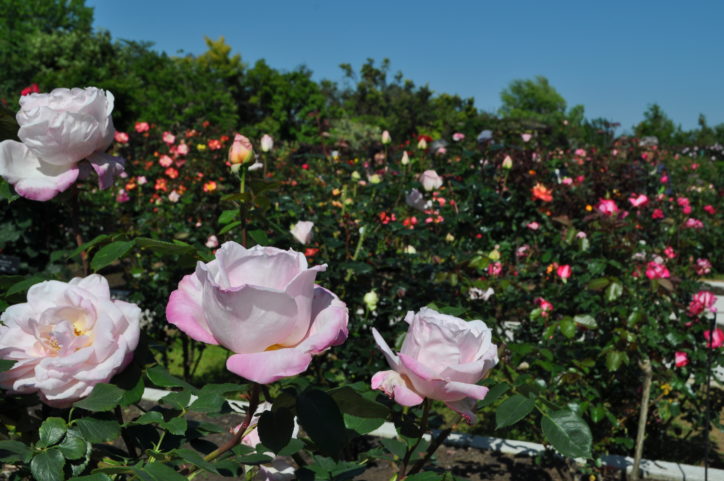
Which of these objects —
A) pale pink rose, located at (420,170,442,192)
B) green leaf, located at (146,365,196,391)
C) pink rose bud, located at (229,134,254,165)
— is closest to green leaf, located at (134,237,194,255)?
green leaf, located at (146,365,196,391)

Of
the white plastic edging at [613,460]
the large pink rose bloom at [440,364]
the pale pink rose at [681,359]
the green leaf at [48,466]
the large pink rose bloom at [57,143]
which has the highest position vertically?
the large pink rose bloom at [57,143]

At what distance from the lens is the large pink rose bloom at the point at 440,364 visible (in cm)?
66

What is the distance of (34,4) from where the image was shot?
26.8 meters

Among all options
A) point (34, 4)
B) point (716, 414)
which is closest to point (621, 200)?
point (716, 414)

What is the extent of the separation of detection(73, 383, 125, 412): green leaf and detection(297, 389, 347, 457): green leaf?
6.8 inches

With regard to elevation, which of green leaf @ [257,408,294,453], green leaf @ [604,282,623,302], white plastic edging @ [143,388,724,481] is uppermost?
green leaf @ [604,282,623,302]

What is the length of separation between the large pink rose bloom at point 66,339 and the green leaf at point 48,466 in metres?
0.05

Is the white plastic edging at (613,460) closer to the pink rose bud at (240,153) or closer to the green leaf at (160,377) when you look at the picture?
the pink rose bud at (240,153)

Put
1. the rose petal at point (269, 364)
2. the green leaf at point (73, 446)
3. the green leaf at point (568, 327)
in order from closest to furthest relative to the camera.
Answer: the rose petal at point (269, 364)
the green leaf at point (73, 446)
the green leaf at point (568, 327)

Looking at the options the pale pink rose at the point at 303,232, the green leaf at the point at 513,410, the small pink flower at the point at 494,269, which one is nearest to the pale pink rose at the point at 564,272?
the small pink flower at the point at 494,269

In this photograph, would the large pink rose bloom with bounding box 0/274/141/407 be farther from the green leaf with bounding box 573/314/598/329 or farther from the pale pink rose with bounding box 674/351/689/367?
the pale pink rose with bounding box 674/351/689/367

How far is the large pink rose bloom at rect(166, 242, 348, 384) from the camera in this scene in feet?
1.69

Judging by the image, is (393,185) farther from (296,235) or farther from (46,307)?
(46,307)

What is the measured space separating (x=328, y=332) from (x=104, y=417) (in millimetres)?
285
